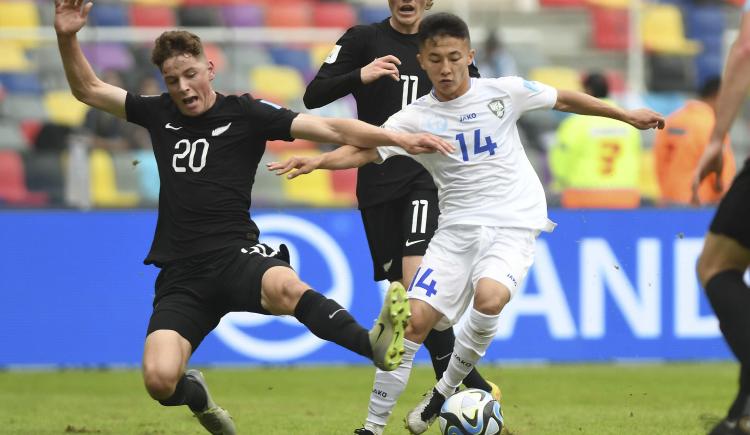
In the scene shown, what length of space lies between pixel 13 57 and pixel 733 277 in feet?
36.7

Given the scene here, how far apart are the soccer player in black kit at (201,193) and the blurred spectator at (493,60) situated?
328 inches

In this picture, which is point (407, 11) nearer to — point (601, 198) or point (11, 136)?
point (601, 198)

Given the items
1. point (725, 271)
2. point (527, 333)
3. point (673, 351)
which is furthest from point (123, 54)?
point (725, 271)

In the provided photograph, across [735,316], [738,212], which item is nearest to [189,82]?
[738,212]

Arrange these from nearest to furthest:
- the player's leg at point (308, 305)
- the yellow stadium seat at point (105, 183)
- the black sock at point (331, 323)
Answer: the player's leg at point (308, 305)
the black sock at point (331, 323)
the yellow stadium seat at point (105, 183)

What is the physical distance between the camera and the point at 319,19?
17047mm

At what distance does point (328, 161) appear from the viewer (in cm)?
686

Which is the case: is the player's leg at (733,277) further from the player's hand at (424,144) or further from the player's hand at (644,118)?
the player's hand at (644,118)

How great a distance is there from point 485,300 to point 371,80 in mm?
1367

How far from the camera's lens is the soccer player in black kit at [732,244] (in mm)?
4953

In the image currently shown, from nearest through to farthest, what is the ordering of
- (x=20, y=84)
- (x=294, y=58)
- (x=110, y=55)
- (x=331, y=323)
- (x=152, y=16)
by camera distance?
(x=331, y=323)
(x=110, y=55)
(x=20, y=84)
(x=294, y=58)
(x=152, y=16)

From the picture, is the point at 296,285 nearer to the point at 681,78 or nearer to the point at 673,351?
the point at 673,351

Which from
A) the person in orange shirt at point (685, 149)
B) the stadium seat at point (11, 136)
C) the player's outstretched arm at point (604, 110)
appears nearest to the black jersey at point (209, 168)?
the player's outstretched arm at point (604, 110)

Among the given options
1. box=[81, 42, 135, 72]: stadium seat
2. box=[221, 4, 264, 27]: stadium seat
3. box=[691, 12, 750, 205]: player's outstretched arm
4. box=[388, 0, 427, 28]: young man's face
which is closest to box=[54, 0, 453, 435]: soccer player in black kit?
box=[388, 0, 427, 28]: young man's face
